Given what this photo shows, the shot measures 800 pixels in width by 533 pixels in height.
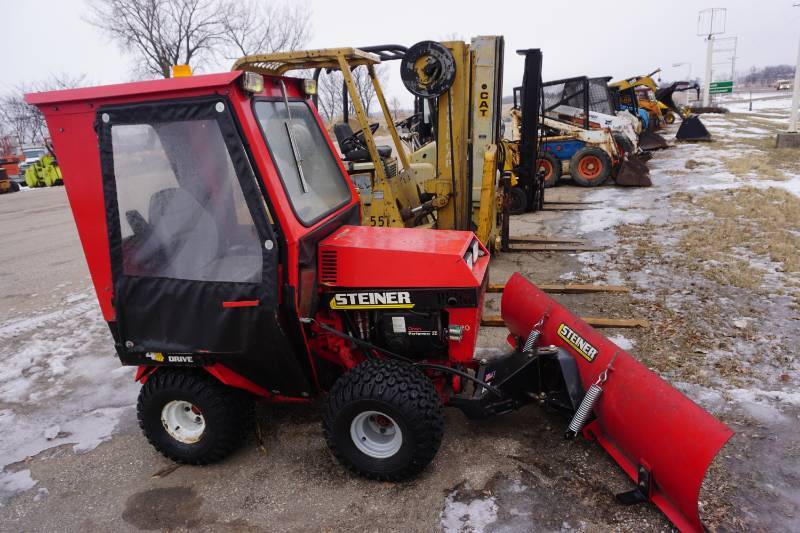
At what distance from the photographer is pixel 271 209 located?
265 centimetres

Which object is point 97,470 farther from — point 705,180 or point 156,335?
point 705,180

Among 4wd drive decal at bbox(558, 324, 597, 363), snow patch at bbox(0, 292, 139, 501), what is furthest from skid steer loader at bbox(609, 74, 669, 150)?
snow patch at bbox(0, 292, 139, 501)

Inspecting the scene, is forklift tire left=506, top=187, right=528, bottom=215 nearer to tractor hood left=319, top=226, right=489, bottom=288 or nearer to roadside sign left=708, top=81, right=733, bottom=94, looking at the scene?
tractor hood left=319, top=226, right=489, bottom=288

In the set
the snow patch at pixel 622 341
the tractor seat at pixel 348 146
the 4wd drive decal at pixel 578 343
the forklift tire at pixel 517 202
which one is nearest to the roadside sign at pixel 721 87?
the forklift tire at pixel 517 202

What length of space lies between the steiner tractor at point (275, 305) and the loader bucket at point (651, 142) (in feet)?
56.4

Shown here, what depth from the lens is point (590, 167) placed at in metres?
12.6

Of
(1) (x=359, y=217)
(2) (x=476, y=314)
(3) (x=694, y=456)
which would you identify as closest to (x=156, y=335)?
(1) (x=359, y=217)

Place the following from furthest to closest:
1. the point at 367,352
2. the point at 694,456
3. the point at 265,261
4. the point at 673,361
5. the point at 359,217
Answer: the point at 673,361 → the point at 359,217 → the point at 367,352 → the point at 265,261 → the point at 694,456

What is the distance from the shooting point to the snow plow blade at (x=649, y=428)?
2314 mm

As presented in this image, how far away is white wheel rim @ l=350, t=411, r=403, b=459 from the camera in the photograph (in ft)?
9.34

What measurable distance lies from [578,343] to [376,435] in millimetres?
1330

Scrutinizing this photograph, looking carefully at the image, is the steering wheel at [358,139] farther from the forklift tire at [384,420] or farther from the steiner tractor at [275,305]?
the forklift tire at [384,420]

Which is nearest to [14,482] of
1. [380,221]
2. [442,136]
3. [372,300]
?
[372,300]

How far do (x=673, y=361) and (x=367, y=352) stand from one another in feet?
8.19
